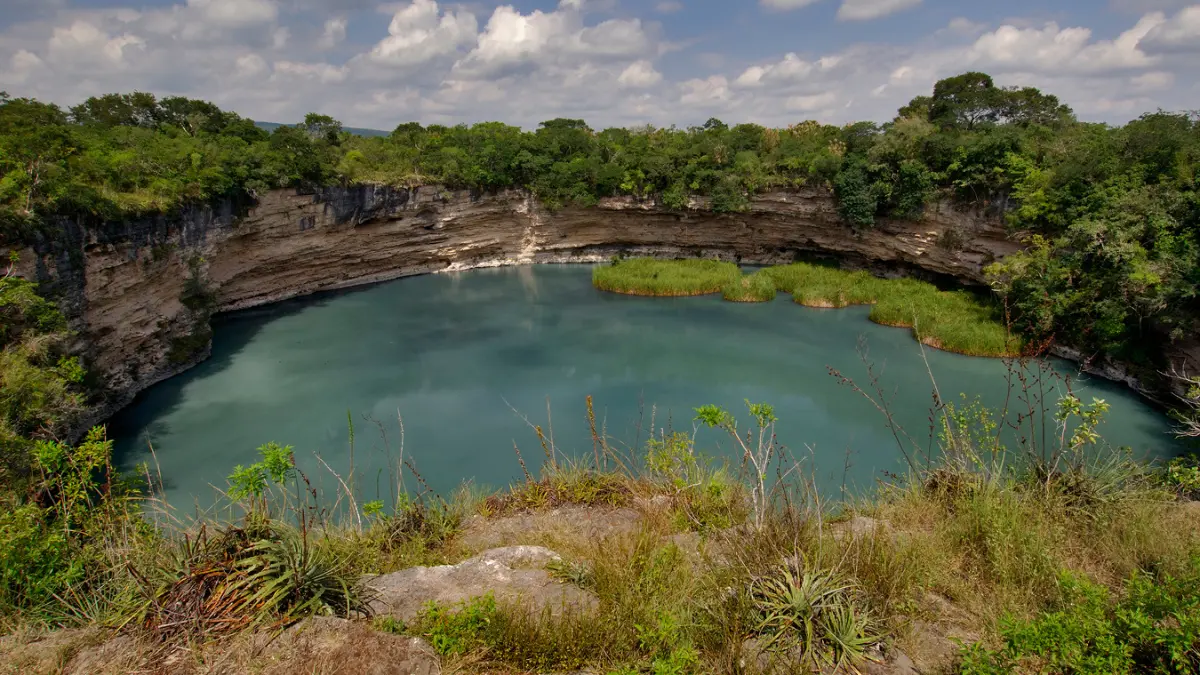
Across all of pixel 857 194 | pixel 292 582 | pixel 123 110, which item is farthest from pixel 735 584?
pixel 123 110

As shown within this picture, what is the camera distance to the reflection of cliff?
12203 mm

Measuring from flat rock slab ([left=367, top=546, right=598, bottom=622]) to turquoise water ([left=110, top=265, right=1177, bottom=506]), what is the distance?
9.20 feet

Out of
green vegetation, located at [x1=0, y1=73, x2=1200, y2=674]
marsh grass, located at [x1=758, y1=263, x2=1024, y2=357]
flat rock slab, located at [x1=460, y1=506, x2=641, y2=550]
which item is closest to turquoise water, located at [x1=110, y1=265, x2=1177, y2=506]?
marsh grass, located at [x1=758, y1=263, x2=1024, y2=357]

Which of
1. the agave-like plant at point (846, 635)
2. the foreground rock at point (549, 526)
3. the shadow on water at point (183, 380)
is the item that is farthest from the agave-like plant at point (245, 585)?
the shadow on water at point (183, 380)

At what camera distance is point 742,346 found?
15.6m

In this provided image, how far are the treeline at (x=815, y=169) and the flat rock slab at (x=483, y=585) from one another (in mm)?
5165

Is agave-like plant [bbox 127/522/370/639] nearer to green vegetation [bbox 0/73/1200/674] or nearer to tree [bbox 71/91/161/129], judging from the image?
green vegetation [bbox 0/73/1200/674]

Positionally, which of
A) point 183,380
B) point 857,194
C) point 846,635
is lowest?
point 183,380

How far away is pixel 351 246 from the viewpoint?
830 inches

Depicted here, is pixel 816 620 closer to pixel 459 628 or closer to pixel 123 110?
pixel 459 628

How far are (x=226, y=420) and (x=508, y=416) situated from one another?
525 cm

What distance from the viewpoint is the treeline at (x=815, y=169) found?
473 inches

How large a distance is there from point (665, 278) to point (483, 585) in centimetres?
1727

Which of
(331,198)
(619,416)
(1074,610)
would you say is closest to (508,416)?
(619,416)
